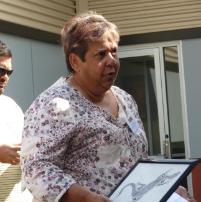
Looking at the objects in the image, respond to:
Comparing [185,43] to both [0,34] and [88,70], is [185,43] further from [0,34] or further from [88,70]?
[88,70]

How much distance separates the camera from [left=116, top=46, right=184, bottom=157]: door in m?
7.32

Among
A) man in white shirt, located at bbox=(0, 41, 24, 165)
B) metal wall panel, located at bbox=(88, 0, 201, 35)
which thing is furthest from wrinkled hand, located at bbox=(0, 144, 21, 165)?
metal wall panel, located at bbox=(88, 0, 201, 35)

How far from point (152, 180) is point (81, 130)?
0.39m

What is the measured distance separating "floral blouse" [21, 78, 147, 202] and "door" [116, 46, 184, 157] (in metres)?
4.80

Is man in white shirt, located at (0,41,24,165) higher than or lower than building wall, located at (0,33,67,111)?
lower

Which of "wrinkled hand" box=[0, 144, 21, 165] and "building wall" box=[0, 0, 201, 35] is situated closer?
"wrinkled hand" box=[0, 144, 21, 165]

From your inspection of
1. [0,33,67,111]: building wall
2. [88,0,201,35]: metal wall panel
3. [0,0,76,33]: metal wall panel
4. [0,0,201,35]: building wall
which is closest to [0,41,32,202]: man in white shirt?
[0,33,67,111]: building wall

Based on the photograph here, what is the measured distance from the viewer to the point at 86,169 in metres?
2.37

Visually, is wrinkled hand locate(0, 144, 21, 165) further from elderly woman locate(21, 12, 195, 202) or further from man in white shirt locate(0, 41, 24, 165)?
elderly woman locate(21, 12, 195, 202)

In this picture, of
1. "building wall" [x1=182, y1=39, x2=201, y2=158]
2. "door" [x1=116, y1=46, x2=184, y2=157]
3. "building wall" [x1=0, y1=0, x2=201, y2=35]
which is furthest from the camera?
"door" [x1=116, y1=46, x2=184, y2=157]

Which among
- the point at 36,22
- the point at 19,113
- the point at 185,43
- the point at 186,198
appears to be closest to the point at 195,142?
the point at 185,43

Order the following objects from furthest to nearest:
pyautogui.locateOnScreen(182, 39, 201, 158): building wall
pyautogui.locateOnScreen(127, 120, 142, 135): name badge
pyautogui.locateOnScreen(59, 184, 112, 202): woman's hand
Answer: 1. pyautogui.locateOnScreen(182, 39, 201, 158): building wall
2. pyautogui.locateOnScreen(127, 120, 142, 135): name badge
3. pyautogui.locateOnScreen(59, 184, 112, 202): woman's hand

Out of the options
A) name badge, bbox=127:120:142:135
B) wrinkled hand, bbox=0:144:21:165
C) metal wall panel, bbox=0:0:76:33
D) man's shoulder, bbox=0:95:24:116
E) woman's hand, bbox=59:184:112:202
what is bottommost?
woman's hand, bbox=59:184:112:202

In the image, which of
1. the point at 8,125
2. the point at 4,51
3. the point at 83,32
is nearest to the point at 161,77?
the point at 4,51
